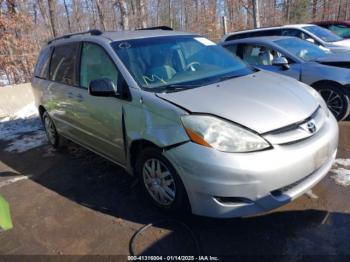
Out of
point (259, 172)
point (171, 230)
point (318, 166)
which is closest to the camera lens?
point (259, 172)

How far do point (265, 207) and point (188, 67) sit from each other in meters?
1.79

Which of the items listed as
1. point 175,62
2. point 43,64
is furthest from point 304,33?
point 43,64

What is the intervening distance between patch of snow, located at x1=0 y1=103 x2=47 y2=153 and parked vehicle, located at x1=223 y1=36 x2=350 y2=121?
430 cm

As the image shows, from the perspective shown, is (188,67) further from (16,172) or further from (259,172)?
(16,172)

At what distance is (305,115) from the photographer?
9.78ft

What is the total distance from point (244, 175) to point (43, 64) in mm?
4210

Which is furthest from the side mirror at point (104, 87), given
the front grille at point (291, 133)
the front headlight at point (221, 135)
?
the front grille at point (291, 133)

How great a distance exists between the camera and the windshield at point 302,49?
20.1ft

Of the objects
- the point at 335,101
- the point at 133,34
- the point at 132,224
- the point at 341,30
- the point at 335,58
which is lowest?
the point at 132,224

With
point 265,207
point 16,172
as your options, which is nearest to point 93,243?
point 265,207

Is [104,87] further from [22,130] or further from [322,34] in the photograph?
[322,34]

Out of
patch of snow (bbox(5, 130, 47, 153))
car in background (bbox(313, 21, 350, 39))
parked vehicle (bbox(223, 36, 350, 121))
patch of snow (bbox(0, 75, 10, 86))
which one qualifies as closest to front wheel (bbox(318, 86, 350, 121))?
parked vehicle (bbox(223, 36, 350, 121))

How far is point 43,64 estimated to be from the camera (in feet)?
18.2

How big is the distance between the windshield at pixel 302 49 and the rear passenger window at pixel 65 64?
12.3 ft
